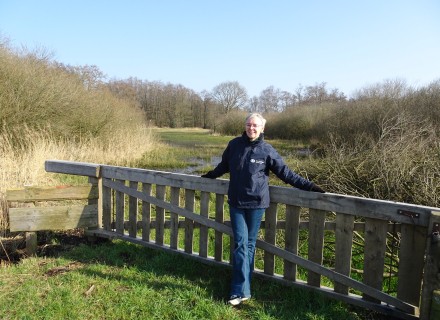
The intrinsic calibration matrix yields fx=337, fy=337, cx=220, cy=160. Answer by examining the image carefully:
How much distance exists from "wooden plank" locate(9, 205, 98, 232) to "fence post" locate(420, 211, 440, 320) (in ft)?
13.8

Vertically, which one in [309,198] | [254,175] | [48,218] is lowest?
[48,218]

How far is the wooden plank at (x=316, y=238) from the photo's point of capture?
3.48m

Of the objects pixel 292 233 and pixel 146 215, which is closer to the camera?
pixel 292 233

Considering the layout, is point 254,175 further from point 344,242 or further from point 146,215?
point 146,215

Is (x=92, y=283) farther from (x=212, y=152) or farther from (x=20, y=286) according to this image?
(x=212, y=152)

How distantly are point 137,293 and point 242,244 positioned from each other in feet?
4.10

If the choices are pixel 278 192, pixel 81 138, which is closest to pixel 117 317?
pixel 278 192

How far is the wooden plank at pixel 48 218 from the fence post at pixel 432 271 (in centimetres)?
421

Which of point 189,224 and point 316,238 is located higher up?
point 316,238

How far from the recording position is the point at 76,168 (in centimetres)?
512

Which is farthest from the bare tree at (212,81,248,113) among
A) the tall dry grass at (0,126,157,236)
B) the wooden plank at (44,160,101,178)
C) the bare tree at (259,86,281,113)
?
the wooden plank at (44,160,101,178)

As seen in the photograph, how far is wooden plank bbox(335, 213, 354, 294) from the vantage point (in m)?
3.30

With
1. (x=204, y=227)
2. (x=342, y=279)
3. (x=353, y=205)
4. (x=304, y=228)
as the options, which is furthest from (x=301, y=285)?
(x=204, y=227)

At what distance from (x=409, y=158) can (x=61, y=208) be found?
615 cm
